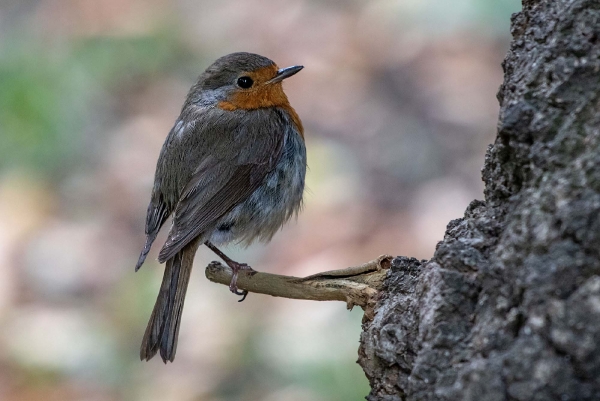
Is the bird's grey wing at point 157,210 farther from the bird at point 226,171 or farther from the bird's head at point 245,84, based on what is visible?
the bird's head at point 245,84

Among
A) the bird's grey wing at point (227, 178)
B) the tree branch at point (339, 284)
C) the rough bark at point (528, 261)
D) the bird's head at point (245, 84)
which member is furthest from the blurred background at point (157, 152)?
the rough bark at point (528, 261)

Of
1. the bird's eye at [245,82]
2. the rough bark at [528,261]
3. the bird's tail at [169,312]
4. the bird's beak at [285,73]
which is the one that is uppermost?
the bird's eye at [245,82]

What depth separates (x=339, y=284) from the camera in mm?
2393

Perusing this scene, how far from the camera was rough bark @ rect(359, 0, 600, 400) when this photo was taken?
1.44 m

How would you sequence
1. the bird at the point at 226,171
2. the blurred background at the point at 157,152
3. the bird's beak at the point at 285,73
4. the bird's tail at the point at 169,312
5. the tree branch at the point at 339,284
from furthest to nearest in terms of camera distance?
the blurred background at the point at 157,152 → the bird's beak at the point at 285,73 → the bird at the point at 226,171 → the bird's tail at the point at 169,312 → the tree branch at the point at 339,284

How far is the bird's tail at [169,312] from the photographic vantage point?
312 cm

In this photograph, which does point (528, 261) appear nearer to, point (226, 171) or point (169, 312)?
point (169, 312)

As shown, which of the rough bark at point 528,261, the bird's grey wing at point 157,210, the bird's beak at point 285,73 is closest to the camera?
the rough bark at point 528,261

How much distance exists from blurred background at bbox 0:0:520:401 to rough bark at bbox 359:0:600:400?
223 centimetres

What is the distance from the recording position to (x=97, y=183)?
5.94 meters

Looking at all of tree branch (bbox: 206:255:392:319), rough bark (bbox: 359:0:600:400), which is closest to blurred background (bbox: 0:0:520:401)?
tree branch (bbox: 206:255:392:319)

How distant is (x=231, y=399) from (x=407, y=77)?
3.10 m

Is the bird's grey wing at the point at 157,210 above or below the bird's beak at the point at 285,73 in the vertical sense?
below

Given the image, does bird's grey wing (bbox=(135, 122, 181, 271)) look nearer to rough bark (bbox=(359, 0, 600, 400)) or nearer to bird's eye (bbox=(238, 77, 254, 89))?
bird's eye (bbox=(238, 77, 254, 89))
